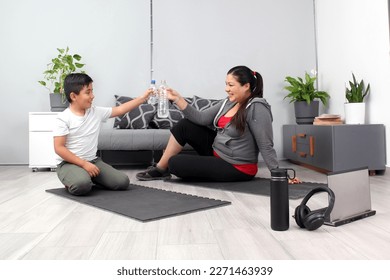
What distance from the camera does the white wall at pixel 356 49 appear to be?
10.5 ft

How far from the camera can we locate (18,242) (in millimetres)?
1470

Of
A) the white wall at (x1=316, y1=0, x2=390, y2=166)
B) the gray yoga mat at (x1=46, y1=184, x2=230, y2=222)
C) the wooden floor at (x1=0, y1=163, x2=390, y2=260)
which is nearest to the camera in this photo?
the wooden floor at (x1=0, y1=163, x2=390, y2=260)

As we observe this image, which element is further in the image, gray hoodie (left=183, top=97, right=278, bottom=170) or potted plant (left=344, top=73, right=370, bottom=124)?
potted plant (left=344, top=73, right=370, bottom=124)

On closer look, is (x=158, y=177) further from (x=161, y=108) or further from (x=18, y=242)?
(x=18, y=242)

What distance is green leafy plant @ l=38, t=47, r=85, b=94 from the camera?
13.3ft

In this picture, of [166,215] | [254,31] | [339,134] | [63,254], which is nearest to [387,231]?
[166,215]

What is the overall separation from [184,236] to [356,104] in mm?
2359

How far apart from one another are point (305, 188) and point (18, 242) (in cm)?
168

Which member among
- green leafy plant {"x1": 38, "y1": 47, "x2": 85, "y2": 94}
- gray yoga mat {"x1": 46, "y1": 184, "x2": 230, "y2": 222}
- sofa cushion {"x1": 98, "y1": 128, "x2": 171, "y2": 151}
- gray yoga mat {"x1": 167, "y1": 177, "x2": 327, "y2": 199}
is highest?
green leafy plant {"x1": 38, "y1": 47, "x2": 85, "y2": 94}

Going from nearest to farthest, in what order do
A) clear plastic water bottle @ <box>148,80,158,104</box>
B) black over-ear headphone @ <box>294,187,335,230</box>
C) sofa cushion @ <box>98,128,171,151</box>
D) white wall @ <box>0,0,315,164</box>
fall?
black over-ear headphone @ <box>294,187,335,230</box>
clear plastic water bottle @ <box>148,80,158,104</box>
sofa cushion @ <box>98,128,171,151</box>
white wall @ <box>0,0,315,164</box>

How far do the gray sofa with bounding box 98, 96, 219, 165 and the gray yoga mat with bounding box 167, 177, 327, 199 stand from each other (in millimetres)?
916

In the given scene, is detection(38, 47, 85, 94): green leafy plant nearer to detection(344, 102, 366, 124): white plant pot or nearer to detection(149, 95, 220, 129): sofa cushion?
detection(149, 95, 220, 129): sofa cushion

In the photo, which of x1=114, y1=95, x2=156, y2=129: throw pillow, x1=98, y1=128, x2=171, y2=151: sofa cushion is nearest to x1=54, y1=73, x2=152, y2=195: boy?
x1=98, y1=128, x2=171, y2=151: sofa cushion

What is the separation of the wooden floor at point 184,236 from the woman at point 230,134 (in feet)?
1.76
